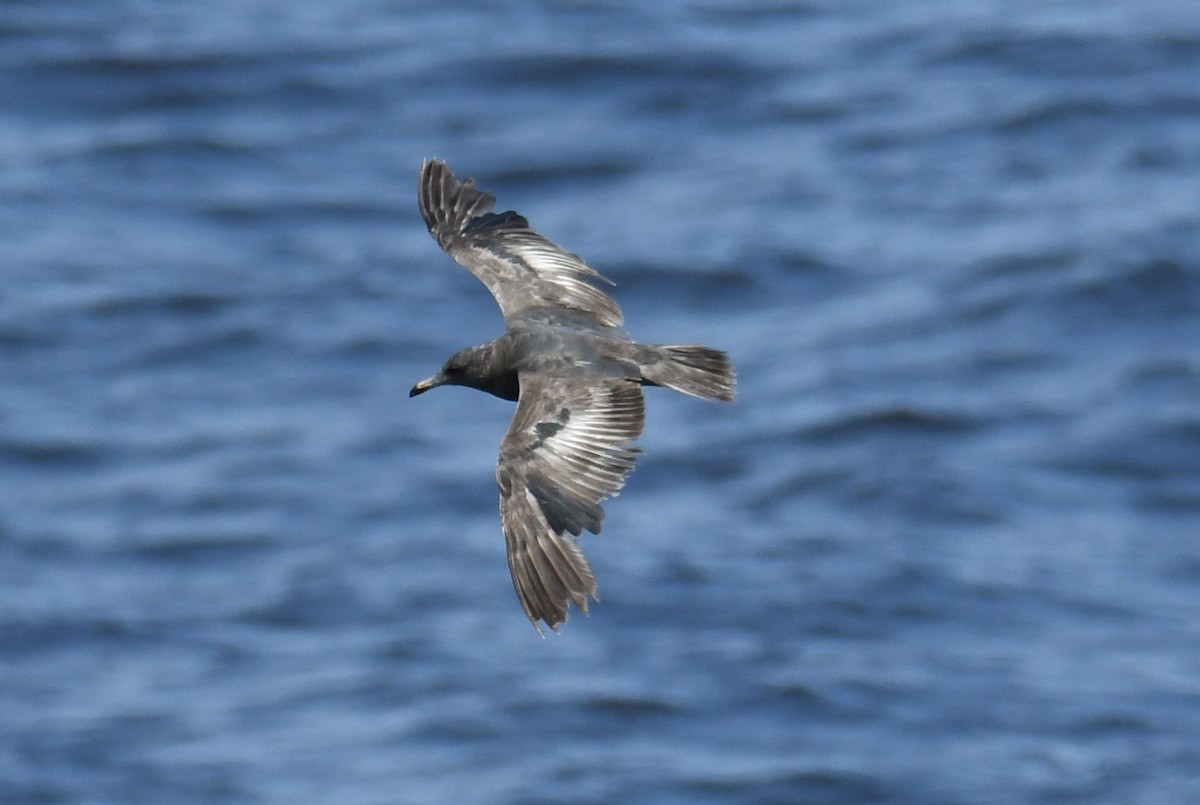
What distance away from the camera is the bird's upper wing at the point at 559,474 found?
9.02 meters

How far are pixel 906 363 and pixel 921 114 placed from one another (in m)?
6.29

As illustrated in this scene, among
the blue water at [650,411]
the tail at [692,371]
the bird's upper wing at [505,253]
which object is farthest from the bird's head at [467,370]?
the blue water at [650,411]

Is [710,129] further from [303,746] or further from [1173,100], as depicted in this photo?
[303,746]

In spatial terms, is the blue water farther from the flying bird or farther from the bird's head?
the bird's head

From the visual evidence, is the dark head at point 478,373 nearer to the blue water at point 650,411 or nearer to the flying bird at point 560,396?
the flying bird at point 560,396

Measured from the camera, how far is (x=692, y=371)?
32.6 ft

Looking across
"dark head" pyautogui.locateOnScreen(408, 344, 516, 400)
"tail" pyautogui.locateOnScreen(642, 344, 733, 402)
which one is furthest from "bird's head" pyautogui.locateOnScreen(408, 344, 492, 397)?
"tail" pyautogui.locateOnScreen(642, 344, 733, 402)

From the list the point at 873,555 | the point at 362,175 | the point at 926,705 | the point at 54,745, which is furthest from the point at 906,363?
the point at 54,745

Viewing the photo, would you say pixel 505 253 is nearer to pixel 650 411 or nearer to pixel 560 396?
pixel 560 396

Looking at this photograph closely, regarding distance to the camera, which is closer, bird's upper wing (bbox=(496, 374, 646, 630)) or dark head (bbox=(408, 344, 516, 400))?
bird's upper wing (bbox=(496, 374, 646, 630))

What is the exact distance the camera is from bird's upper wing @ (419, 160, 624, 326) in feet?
36.4

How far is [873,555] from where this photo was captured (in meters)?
23.2

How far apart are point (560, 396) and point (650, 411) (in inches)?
586

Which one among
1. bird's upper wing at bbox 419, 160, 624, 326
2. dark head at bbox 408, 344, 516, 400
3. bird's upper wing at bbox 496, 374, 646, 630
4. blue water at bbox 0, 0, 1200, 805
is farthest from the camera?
blue water at bbox 0, 0, 1200, 805
